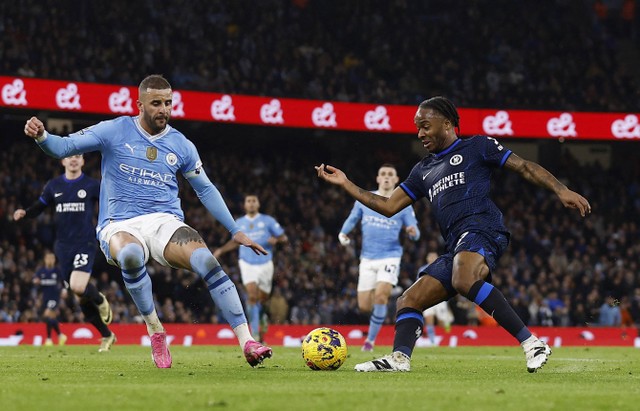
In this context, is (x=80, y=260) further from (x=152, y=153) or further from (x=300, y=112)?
(x=300, y=112)

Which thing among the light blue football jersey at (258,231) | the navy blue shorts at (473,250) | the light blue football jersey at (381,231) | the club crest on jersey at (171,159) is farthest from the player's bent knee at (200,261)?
the light blue football jersey at (258,231)

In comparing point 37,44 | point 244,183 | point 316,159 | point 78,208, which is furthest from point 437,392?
point 316,159

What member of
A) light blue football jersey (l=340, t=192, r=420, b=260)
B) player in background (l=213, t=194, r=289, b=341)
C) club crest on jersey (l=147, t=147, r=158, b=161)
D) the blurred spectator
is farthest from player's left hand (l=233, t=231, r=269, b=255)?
the blurred spectator

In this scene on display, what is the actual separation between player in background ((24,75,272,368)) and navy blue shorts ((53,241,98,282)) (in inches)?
204

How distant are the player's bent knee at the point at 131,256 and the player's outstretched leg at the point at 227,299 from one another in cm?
39

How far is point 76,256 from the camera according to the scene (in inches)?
533

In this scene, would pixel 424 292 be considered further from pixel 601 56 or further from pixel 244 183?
pixel 601 56

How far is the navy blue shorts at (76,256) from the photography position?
44.2 ft

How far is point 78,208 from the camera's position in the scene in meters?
13.7

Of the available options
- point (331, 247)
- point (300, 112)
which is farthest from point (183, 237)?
point (331, 247)

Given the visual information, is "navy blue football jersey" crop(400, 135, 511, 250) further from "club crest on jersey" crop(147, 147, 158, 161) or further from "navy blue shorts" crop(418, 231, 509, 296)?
"club crest on jersey" crop(147, 147, 158, 161)

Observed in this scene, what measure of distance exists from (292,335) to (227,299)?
12982mm

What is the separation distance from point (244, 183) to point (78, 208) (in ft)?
50.8

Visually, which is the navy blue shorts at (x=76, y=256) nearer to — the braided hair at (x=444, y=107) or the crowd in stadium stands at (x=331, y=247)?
the braided hair at (x=444, y=107)
